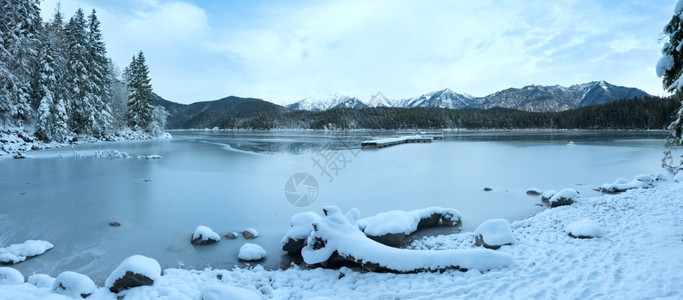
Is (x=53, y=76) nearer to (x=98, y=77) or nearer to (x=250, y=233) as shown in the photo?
(x=98, y=77)

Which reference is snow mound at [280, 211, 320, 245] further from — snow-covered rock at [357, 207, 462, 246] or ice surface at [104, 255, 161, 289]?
ice surface at [104, 255, 161, 289]

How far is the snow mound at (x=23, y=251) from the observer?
6.85 meters

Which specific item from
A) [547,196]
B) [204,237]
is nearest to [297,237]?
[204,237]

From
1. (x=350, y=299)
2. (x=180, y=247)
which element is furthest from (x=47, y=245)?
(x=350, y=299)

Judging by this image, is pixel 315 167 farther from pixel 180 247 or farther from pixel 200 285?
pixel 200 285

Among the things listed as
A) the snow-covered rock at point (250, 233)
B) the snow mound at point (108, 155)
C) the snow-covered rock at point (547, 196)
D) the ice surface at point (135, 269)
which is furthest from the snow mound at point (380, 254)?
the snow mound at point (108, 155)

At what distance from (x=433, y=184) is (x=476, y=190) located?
7.98 feet

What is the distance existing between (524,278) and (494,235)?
232cm

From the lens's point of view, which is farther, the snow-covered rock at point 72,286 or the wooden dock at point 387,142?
the wooden dock at point 387,142

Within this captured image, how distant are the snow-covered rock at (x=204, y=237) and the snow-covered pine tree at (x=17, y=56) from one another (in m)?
23.4

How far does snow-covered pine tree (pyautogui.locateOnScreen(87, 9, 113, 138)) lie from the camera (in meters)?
41.5

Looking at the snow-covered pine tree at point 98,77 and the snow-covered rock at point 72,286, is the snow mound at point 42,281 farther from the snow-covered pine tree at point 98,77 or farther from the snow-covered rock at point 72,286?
the snow-covered pine tree at point 98,77

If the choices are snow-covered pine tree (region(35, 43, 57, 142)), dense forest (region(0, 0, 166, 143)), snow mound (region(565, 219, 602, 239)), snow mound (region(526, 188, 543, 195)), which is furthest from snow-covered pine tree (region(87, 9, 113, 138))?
snow mound (region(565, 219, 602, 239))

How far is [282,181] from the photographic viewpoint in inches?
699
